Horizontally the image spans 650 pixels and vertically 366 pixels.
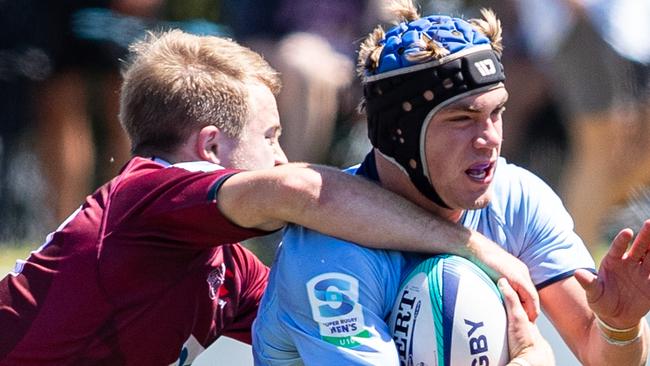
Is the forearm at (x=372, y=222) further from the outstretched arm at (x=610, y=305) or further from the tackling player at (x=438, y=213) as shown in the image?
the outstretched arm at (x=610, y=305)

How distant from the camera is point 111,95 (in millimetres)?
6406

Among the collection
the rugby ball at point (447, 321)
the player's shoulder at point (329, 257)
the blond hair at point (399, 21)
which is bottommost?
the rugby ball at point (447, 321)

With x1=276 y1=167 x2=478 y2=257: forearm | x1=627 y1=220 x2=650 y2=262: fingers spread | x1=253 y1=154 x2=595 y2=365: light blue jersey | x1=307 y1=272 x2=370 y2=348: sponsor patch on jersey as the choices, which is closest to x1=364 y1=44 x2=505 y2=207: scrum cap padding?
x1=276 y1=167 x2=478 y2=257: forearm

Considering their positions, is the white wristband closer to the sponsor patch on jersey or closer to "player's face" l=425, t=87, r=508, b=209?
"player's face" l=425, t=87, r=508, b=209

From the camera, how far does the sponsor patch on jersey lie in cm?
336

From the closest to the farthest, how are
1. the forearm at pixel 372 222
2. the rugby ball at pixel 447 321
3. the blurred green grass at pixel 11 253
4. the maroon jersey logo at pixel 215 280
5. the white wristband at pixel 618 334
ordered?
the rugby ball at pixel 447 321
the forearm at pixel 372 222
the white wristband at pixel 618 334
the maroon jersey logo at pixel 215 280
the blurred green grass at pixel 11 253

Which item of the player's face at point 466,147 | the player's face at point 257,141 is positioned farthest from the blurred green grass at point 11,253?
the player's face at point 466,147

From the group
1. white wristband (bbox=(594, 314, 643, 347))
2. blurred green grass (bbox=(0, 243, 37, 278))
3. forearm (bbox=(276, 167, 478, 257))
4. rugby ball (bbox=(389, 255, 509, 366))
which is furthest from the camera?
blurred green grass (bbox=(0, 243, 37, 278))

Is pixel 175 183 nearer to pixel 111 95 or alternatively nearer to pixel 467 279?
pixel 467 279

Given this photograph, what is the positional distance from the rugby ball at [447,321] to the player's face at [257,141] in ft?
2.65

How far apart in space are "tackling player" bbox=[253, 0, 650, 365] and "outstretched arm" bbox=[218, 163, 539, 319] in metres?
0.05

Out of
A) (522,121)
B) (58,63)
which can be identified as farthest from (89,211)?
(522,121)

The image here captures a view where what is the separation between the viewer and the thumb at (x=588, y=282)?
349 cm

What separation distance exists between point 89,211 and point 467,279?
1073mm
